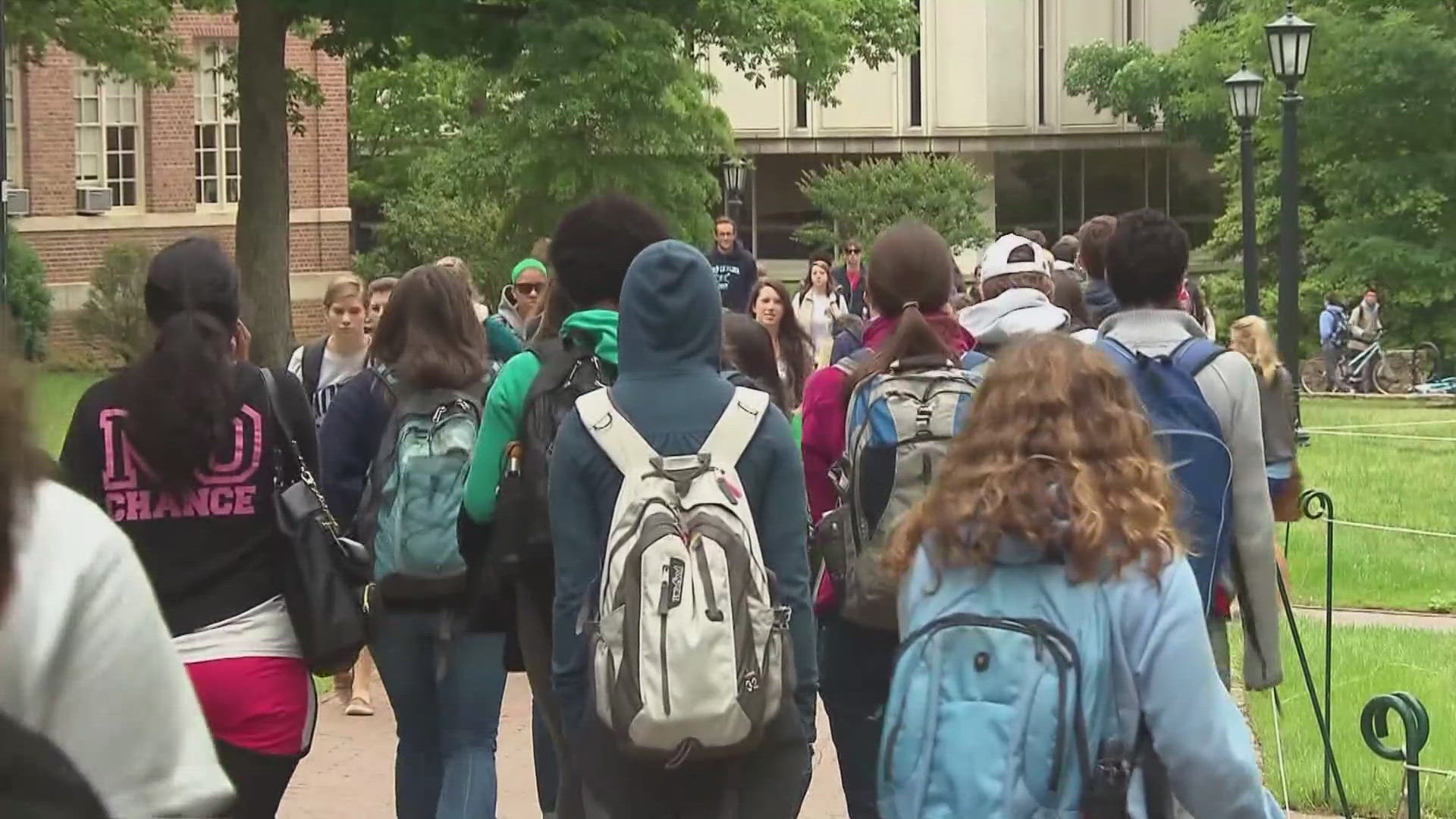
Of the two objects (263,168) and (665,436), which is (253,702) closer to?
(665,436)

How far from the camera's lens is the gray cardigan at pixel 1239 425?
17.0 ft

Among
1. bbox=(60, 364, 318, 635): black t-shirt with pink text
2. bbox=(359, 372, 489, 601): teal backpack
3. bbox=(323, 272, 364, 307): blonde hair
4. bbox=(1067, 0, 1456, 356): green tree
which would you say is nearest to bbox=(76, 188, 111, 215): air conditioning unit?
bbox=(1067, 0, 1456, 356): green tree

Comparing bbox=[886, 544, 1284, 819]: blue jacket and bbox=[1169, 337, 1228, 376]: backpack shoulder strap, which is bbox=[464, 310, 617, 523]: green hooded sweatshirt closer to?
bbox=[1169, 337, 1228, 376]: backpack shoulder strap

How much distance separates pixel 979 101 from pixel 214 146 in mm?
26485

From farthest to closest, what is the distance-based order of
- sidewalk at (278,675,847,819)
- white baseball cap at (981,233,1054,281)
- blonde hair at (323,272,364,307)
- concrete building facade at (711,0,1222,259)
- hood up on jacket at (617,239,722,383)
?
concrete building facade at (711,0,1222,259) → blonde hair at (323,272,364,307) → sidewalk at (278,675,847,819) → white baseball cap at (981,233,1054,281) → hood up on jacket at (617,239,722,383)

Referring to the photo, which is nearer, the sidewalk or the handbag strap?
the handbag strap

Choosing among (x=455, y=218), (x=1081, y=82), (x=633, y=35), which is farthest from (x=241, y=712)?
(x=1081, y=82)

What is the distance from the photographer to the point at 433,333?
19.0 feet

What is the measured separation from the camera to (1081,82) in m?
56.1

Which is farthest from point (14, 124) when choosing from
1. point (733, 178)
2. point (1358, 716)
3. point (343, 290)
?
point (1358, 716)

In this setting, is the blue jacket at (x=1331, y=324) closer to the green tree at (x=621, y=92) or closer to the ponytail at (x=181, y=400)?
A: the green tree at (x=621, y=92)

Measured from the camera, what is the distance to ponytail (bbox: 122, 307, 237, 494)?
4410mm

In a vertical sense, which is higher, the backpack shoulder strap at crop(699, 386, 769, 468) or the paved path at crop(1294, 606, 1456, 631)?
the backpack shoulder strap at crop(699, 386, 769, 468)

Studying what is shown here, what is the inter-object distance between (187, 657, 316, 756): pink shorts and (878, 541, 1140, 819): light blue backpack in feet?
5.77
